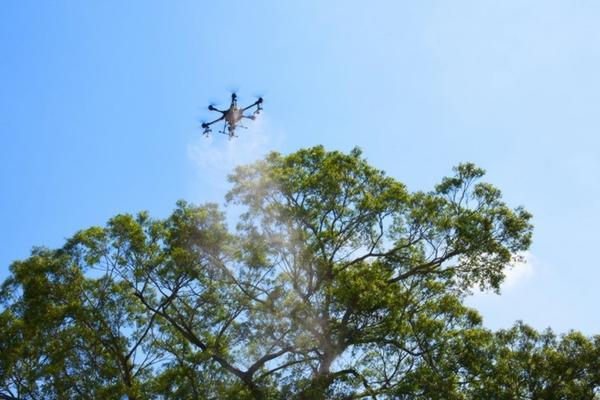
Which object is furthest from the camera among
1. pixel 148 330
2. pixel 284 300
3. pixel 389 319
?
pixel 148 330

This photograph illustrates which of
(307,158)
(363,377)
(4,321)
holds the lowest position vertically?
(363,377)

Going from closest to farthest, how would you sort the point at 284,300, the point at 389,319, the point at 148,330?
the point at 389,319 → the point at 284,300 → the point at 148,330

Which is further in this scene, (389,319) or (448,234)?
(448,234)

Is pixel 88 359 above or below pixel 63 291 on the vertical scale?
below

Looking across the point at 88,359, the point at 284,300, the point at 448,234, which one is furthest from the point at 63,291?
the point at 448,234

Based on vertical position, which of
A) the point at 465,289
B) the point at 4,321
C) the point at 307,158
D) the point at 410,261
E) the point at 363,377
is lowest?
the point at 363,377

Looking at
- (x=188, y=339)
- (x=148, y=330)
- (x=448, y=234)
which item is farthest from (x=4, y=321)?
(x=448, y=234)

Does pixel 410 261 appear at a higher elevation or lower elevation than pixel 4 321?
lower

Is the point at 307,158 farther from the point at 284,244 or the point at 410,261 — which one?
the point at 410,261

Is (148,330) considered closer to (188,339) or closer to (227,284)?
(188,339)
